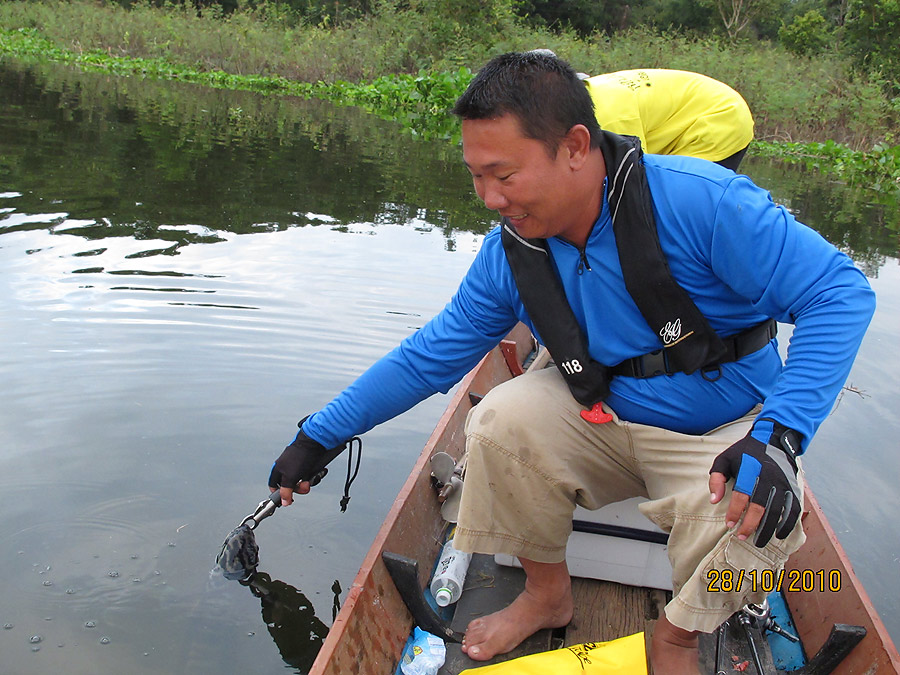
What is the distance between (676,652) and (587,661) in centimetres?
22

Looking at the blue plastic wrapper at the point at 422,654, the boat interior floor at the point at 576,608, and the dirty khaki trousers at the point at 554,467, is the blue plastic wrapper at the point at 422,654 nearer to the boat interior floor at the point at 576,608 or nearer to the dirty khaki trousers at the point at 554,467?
the boat interior floor at the point at 576,608

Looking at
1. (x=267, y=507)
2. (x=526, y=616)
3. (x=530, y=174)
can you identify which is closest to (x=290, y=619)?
(x=267, y=507)

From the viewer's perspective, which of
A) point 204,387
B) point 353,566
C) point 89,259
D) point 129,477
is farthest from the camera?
point 89,259

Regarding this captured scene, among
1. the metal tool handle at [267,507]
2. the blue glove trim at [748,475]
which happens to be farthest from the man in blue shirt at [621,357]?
the metal tool handle at [267,507]

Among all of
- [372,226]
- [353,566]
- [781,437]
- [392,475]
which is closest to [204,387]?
[392,475]

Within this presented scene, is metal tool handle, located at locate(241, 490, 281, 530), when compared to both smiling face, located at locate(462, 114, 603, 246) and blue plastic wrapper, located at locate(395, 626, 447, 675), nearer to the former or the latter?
blue plastic wrapper, located at locate(395, 626, 447, 675)

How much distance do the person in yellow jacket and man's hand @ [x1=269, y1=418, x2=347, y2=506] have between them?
4.80 ft

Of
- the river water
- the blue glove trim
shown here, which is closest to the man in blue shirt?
the blue glove trim

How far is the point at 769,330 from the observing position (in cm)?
206

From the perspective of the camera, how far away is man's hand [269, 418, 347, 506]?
2199mm

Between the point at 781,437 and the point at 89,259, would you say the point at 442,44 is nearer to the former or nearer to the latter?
the point at 89,259

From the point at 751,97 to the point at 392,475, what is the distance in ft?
54.7

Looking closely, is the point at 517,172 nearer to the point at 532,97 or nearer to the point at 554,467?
the point at 532,97

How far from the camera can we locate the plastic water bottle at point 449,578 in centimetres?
236
